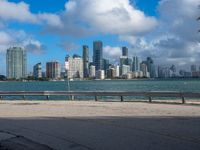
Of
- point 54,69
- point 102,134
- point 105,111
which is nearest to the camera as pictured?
point 102,134

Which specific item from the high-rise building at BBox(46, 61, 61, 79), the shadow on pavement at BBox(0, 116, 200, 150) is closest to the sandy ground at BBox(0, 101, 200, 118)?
the shadow on pavement at BBox(0, 116, 200, 150)

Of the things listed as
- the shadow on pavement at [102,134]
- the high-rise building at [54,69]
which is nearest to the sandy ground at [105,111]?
the shadow on pavement at [102,134]

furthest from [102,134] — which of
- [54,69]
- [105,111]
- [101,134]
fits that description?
[54,69]

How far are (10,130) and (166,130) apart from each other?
209 inches

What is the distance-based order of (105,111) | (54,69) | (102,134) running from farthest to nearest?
1. (54,69)
2. (105,111)
3. (102,134)

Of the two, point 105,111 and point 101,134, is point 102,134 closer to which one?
point 101,134

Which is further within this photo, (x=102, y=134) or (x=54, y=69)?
(x=54, y=69)

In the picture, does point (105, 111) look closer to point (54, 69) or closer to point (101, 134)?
point (101, 134)

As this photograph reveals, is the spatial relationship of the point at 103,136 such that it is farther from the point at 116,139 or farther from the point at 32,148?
the point at 32,148

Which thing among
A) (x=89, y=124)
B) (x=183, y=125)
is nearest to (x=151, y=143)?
(x=183, y=125)

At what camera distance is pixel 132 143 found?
1124cm

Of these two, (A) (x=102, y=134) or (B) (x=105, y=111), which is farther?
(B) (x=105, y=111)

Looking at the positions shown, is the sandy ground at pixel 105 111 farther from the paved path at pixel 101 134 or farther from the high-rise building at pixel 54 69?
the high-rise building at pixel 54 69

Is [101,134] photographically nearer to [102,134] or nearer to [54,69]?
[102,134]
